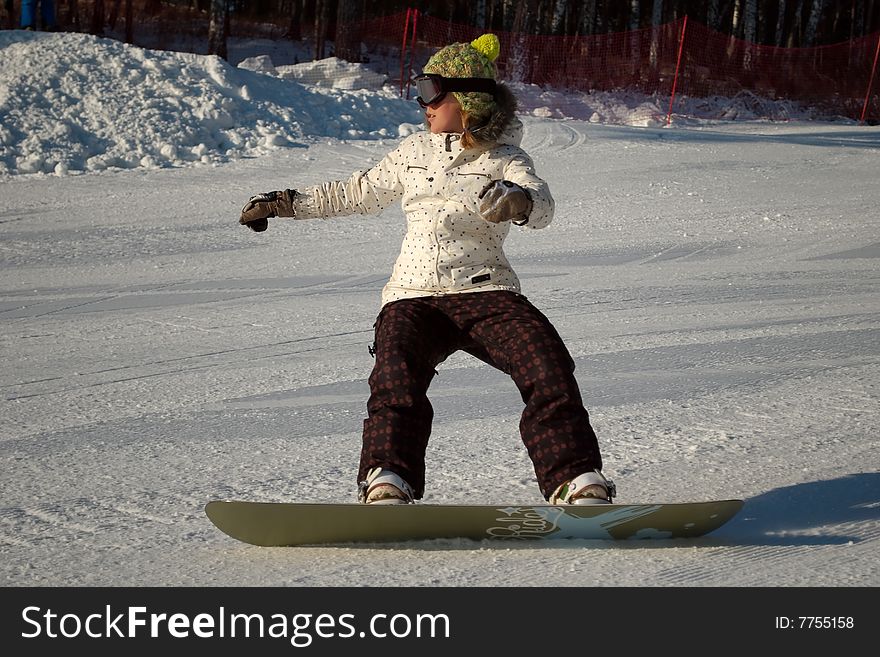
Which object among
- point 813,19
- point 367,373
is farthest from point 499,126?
point 813,19

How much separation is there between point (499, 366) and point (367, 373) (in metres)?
2.27

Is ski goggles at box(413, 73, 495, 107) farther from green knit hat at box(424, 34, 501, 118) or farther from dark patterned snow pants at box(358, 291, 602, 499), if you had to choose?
dark patterned snow pants at box(358, 291, 602, 499)

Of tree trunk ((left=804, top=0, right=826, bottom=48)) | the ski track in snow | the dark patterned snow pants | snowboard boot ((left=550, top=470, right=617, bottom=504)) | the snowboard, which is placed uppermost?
tree trunk ((left=804, top=0, right=826, bottom=48))

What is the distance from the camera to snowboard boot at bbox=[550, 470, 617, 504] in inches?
122

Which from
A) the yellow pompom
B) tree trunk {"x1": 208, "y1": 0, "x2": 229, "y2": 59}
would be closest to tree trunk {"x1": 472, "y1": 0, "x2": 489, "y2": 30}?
tree trunk {"x1": 208, "y1": 0, "x2": 229, "y2": 59}

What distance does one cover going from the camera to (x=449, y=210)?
3.54m

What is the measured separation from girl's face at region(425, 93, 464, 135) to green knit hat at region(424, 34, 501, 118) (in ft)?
0.08

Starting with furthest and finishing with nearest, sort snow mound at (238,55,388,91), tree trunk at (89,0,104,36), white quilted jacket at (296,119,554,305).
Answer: tree trunk at (89,0,104,36)
snow mound at (238,55,388,91)
white quilted jacket at (296,119,554,305)

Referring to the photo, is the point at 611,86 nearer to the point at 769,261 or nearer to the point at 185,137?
the point at 185,137

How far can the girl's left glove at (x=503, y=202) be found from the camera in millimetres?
3162

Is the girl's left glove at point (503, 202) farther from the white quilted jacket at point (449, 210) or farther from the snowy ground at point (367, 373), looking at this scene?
the snowy ground at point (367, 373)

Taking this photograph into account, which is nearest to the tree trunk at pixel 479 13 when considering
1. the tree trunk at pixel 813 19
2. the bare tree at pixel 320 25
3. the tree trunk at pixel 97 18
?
the bare tree at pixel 320 25

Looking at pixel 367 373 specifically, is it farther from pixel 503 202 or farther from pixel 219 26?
pixel 219 26

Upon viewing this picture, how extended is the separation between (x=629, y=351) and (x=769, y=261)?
3263 millimetres
